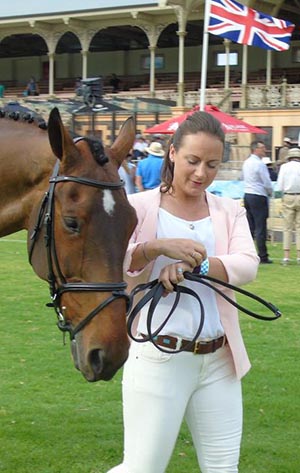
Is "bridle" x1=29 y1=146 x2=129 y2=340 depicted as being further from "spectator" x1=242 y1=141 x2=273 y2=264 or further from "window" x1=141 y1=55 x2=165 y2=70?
"window" x1=141 y1=55 x2=165 y2=70

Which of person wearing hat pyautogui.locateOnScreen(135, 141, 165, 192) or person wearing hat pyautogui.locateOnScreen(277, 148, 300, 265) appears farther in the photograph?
person wearing hat pyautogui.locateOnScreen(135, 141, 165, 192)

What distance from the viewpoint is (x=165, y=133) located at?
23047mm

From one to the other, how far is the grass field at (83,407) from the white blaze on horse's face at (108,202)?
2.54m

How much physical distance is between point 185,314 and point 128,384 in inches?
14.8

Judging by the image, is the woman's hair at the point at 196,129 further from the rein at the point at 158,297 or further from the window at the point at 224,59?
the window at the point at 224,59

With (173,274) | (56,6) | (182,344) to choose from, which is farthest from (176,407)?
(56,6)

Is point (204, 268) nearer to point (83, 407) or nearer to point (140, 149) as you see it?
point (83, 407)

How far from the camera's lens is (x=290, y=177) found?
46.3 ft

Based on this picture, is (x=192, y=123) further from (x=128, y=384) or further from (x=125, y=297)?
(x=128, y=384)

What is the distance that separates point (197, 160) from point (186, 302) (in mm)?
589

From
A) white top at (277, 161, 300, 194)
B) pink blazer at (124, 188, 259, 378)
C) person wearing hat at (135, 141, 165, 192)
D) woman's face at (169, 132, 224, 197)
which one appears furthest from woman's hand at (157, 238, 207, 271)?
person wearing hat at (135, 141, 165, 192)

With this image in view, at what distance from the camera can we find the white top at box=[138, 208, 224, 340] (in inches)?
134

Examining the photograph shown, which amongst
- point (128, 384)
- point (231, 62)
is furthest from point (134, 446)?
point (231, 62)

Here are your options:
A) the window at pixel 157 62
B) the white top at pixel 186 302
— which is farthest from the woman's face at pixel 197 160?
the window at pixel 157 62
